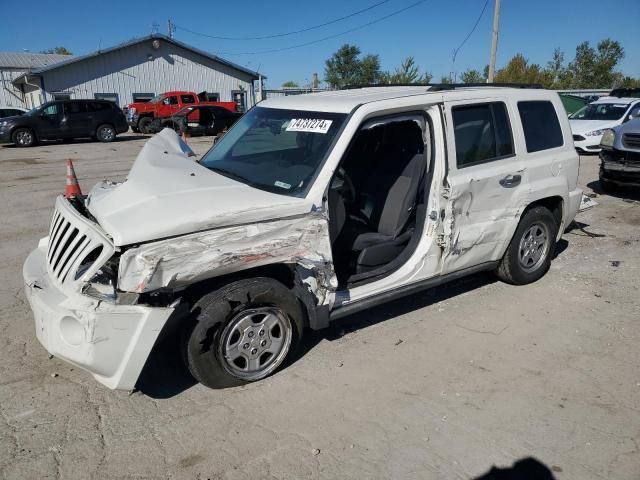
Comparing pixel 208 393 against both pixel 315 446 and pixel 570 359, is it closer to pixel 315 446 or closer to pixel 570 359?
pixel 315 446

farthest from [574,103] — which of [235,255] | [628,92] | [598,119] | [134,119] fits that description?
[235,255]

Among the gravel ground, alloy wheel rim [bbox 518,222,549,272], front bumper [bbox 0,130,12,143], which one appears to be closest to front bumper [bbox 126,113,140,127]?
front bumper [bbox 0,130,12,143]

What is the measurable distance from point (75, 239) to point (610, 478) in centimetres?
326

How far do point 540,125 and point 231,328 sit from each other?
3.43 meters

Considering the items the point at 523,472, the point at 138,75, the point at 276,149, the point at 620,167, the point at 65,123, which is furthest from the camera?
the point at 138,75

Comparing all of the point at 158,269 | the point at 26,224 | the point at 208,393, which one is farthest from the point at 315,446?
the point at 26,224

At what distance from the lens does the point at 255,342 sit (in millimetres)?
3225

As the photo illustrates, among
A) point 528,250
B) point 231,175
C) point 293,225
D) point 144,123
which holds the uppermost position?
point 144,123

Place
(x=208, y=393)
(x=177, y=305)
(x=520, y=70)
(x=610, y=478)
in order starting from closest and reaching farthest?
(x=610, y=478) < (x=177, y=305) < (x=208, y=393) < (x=520, y=70)

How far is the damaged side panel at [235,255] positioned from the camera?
266 centimetres

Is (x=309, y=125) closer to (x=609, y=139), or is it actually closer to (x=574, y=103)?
(x=609, y=139)

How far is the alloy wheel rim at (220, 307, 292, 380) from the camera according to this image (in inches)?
122

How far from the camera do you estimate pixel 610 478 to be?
255 cm

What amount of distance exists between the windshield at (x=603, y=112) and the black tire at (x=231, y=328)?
588 inches
